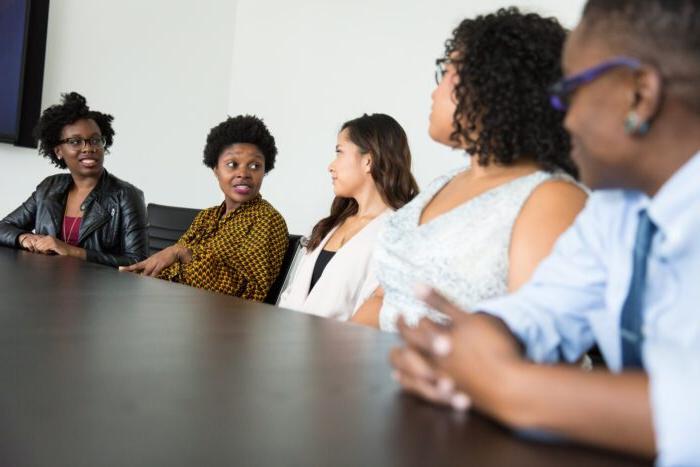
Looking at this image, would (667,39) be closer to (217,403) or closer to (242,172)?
(217,403)

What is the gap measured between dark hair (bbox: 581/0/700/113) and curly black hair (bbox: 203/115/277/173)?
245cm

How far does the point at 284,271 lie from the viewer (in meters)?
2.64

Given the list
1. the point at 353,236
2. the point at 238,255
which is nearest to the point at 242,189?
the point at 238,255

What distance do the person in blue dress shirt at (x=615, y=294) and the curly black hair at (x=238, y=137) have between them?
2334mm

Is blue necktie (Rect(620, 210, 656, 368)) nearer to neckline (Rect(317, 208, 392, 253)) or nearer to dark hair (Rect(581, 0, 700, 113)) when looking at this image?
dark hair (Rect(581, 0, 700, 113))

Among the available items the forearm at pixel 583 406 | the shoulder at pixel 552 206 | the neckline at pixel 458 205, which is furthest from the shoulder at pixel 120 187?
the forearm at pixel 583 406

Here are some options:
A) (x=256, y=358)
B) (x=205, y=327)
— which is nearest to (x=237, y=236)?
(x=205, y=327)

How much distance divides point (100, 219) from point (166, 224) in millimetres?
310

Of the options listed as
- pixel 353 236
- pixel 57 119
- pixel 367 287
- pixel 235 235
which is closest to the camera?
pixel 367 287

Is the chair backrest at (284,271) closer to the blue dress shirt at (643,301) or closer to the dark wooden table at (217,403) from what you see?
the dark wooden table at (217,403)

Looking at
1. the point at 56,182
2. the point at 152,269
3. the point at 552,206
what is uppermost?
the point at 552,206

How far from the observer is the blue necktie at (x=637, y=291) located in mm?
718

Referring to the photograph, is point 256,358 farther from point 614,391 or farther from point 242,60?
point 242,60

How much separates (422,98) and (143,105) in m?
1.77
